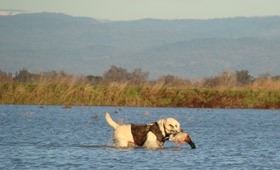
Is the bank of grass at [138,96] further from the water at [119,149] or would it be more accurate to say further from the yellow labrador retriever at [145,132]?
the yellow labrador retriever at [145,132]

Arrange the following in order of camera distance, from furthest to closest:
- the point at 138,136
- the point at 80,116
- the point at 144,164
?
1. the point at 80,116
2. the point at 138,136
3. the point at 144,164

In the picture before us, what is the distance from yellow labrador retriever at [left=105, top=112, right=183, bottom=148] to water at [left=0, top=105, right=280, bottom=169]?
0.97ft

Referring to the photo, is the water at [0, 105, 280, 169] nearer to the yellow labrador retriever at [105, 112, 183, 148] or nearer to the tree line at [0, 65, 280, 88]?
the yellow labrador retriever at [105, 112, 183, 148]

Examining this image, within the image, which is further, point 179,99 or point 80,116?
point 179,99

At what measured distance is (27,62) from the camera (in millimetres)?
190125

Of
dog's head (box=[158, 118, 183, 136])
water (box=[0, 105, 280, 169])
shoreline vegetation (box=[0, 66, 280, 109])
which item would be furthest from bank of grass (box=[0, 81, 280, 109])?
dog's head (box=[158, 118, 183, 136])

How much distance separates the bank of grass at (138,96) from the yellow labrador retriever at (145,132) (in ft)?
83.9

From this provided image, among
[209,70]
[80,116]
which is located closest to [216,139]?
[80,116]

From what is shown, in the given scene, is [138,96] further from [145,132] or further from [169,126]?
[169,126]

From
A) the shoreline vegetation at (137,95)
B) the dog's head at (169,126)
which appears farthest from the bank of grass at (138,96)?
the dog's head at (169,126)

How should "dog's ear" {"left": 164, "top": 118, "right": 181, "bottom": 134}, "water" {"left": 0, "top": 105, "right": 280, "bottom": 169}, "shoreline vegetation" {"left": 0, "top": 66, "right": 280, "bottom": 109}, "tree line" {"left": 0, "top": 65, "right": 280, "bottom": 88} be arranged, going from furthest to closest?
→ "tree line" {"left": 0, "top": 65, "right": 280, "bottom": 88} → "shoreline vegetation" {"left": 0, "top": 66, "right": 280, "bottom": 109} → "dog's ear" {"left": 164, "top": 118, "right": 181, "bottom": 134} → "water" {"left": 0, "top": 105, "right": 280, "bottom": 169}

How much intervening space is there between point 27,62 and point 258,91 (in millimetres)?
143159

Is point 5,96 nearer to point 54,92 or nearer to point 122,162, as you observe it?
point 54,92

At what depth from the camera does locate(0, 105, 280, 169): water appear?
20094 mm
